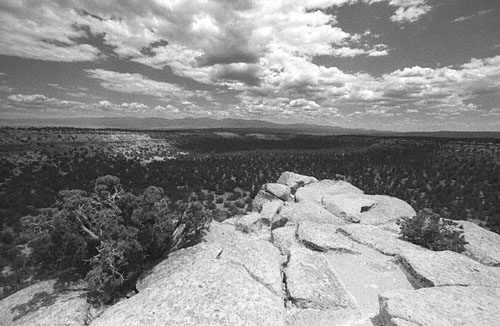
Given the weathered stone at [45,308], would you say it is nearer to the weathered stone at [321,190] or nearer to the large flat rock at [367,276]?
the large flat rock at [367,276]

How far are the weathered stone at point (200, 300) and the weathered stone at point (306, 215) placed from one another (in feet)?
21.7

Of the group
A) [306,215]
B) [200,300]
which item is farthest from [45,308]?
[306,215]

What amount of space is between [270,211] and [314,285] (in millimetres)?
8611

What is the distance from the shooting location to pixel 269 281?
790 centimetres

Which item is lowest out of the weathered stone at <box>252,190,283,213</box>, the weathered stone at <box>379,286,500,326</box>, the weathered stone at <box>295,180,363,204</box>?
the weathered stone at <box>252,190,283,213</box>

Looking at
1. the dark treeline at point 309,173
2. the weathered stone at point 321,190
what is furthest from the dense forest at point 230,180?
the weathered stone at point 321,190

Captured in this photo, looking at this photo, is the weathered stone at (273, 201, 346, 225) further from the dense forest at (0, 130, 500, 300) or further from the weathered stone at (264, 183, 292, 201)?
the dense forest at (0, 130, 500, 300)

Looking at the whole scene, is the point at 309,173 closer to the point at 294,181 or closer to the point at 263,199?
the point at 294,181

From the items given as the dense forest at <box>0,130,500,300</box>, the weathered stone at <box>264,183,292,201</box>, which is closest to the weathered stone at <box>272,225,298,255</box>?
the weathered stone at <box>264,183,292,201</box>

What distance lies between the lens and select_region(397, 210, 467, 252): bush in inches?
429

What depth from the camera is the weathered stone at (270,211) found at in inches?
593

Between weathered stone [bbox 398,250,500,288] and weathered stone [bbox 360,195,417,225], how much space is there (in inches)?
224

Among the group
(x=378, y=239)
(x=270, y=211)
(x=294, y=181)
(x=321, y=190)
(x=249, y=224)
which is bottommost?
(x=249, y=224)

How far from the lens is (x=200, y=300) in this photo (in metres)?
6.46
